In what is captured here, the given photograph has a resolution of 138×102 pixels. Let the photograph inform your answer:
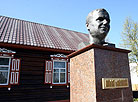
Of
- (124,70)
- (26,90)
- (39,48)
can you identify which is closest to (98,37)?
(124,70)

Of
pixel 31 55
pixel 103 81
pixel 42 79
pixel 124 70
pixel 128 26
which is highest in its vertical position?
pixel 128 26

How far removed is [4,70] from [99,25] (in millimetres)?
5951

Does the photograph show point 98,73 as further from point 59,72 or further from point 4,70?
point 4,70

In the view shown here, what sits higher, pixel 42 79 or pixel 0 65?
pixel 0 65

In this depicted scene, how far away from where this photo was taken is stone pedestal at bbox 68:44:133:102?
7.77ft

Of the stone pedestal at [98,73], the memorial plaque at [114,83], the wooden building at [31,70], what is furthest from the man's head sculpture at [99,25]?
the wooden building at [31,70]

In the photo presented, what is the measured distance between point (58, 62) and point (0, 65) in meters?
3.50

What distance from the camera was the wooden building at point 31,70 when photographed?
6.43 m

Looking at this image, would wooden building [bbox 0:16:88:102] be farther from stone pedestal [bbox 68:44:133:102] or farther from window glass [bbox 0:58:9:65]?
stone pedestal [bbox 68:44:133:102]

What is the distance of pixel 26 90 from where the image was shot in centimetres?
668

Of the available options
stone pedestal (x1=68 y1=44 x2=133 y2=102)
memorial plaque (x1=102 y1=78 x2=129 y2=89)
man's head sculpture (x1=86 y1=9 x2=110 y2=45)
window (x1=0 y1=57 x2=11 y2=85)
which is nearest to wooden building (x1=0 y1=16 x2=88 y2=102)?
window (x1=0 y1=57 x2=11 y2=85)

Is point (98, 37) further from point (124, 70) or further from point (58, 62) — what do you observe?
point (58, 62)

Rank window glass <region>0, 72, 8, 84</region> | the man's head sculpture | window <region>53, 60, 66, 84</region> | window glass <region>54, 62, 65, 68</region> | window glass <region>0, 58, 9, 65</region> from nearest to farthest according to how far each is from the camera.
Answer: the man's head sculpture < window glass <region>0, 72, 8, 84</region> < window glass <region>0, 58, 9, 65</region> < window <region>53, 60, 66, 84</region> < window glass <region>54, 62, 65, 68</region>

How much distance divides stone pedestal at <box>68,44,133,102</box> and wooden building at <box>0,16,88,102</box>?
4.53m
